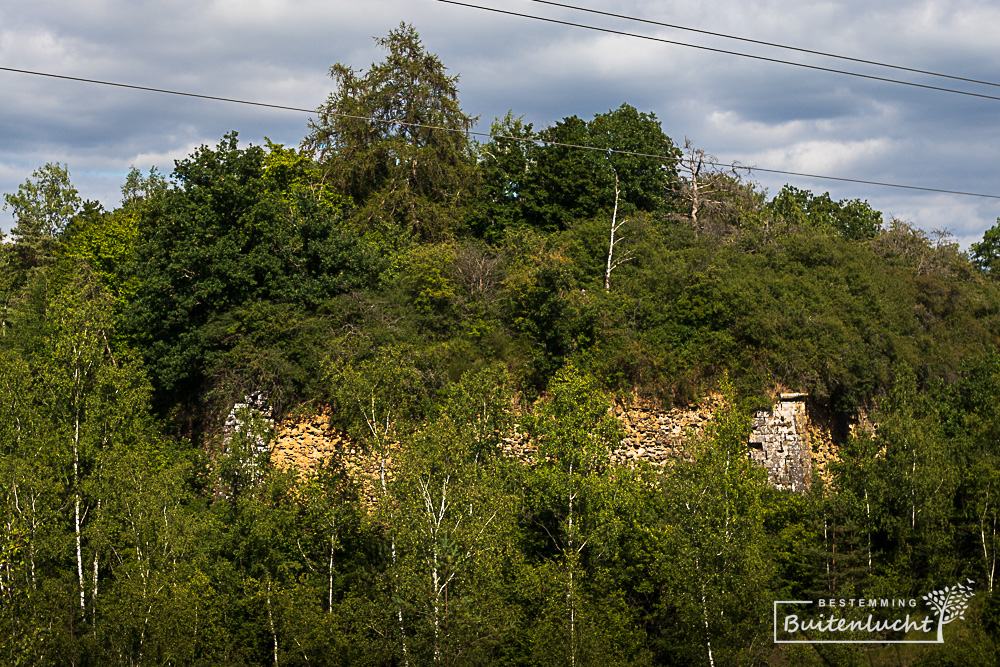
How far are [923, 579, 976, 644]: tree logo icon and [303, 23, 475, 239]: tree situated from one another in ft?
63.3

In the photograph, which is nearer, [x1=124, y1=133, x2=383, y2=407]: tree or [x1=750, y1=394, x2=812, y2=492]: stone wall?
[x1=750, y1=394, x2=812, y2=492]: stone wall

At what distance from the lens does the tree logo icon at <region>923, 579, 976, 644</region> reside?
770 inches

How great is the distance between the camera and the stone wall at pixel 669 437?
23.0 m

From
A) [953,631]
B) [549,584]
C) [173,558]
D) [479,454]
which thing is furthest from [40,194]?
[953,631]

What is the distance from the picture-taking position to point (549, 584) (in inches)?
665

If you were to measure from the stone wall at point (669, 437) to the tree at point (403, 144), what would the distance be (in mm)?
9855

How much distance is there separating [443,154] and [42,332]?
15.7 m


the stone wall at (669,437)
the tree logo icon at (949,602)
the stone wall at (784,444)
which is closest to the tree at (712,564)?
the stone wall at (669,437)

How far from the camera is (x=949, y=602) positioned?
19766mm

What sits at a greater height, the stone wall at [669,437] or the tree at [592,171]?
the tree at [592,171]

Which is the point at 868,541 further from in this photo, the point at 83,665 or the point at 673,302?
the point at 83,665
